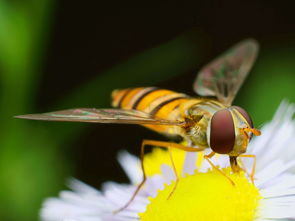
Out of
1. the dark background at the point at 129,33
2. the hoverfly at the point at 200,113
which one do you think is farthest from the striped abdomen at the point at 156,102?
the dark background at the point at 129,33

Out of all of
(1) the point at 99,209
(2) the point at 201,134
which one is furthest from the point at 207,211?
(1) the point at 99,209

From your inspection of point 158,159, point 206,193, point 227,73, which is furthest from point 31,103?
point 206,193

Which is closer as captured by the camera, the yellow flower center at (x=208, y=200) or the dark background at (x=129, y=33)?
the yellow flower center at (x=208, y=200)

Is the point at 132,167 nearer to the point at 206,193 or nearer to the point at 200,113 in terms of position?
the point at 200,113

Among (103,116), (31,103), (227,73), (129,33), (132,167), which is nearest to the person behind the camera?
(103,116)

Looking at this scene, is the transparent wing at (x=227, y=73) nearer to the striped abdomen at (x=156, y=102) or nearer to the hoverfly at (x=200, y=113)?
the hoverfly at (x=200, y=113)

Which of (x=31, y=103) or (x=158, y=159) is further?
(x=31, y=103)

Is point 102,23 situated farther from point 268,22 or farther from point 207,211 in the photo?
point 207,211
